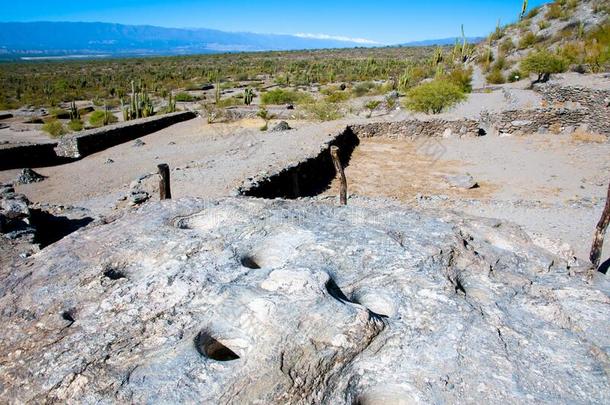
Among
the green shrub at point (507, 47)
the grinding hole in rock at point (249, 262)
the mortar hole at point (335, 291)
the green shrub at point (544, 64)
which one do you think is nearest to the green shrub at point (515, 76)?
the green shrub at point (544, 64)

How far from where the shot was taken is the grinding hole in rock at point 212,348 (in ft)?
10.7

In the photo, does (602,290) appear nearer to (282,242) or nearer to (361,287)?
(361,287)

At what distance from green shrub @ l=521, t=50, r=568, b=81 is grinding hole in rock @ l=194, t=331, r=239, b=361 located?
32395mm

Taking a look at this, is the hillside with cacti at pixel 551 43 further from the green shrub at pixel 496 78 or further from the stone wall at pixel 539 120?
the stone wall at pixel 539 120

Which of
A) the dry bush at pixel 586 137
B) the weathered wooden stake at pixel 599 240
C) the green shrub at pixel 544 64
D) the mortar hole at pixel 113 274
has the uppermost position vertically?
the green shrub at pixel 544 64

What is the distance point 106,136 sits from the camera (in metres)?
19.6

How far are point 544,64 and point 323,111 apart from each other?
15898mm

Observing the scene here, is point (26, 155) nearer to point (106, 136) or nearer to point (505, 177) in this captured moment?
point (106, 136)

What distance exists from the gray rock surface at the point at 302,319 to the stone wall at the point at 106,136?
48.8ft

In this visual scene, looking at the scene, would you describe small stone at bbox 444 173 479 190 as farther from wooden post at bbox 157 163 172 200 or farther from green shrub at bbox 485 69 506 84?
green shrub at bbox 485 69 506 84

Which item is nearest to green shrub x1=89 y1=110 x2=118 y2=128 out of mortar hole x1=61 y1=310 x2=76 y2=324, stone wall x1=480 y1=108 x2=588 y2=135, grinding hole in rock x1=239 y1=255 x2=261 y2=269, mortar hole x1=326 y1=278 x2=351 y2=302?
stone wall x1=480 y1=108 x2=588 y2=135

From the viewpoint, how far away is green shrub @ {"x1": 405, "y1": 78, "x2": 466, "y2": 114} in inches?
927

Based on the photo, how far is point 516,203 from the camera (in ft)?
39.0

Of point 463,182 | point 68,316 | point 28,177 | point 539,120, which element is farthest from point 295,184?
point 539,120
